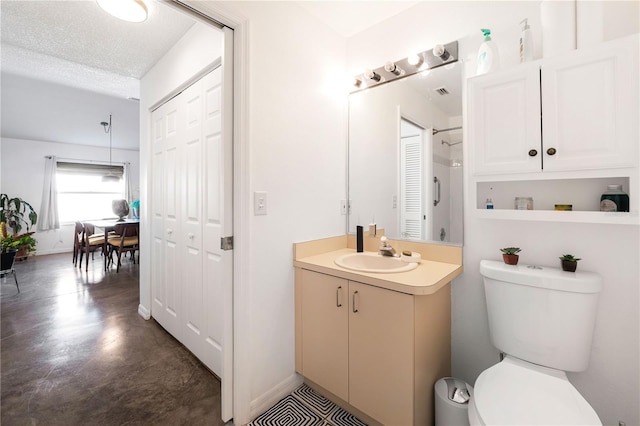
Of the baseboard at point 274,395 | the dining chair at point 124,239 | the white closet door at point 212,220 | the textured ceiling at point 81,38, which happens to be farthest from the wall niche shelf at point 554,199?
the dining chair at point 124,239

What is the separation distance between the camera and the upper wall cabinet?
3.23 ft

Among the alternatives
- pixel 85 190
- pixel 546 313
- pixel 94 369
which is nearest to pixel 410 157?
pixel 546 313

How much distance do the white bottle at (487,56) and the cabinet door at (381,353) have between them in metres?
1.16

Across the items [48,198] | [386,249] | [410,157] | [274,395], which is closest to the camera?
[274,395]

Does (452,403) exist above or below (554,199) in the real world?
below

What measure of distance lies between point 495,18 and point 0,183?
27.2 ft

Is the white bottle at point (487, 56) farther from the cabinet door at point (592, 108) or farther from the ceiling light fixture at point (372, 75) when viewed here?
the ceiling light fixture at point (372, 75)

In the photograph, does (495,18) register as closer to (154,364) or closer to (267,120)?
(267,120)

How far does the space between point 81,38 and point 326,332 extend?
284 cm

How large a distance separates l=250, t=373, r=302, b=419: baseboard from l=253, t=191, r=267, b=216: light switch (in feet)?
3.37

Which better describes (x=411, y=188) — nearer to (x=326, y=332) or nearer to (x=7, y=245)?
(x=326, y=332)

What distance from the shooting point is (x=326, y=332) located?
1.52m

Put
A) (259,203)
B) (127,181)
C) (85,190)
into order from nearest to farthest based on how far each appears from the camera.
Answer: (259,203) < (85,190) < (127,181)

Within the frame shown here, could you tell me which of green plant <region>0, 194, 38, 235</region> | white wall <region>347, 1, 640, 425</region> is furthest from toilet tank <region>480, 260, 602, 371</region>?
green plant <region>0, 194, 38, 235</region>
